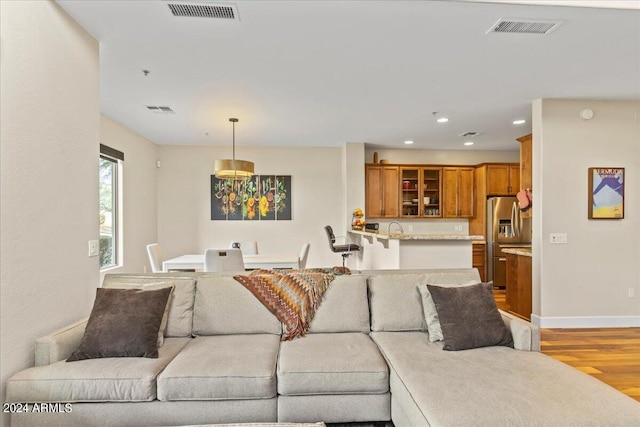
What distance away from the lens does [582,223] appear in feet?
14.4

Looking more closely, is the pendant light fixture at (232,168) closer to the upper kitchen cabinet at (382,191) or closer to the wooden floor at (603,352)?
the upper kitchen cabinet at (382,191)

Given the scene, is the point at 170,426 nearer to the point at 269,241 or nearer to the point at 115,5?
the point at 115,5

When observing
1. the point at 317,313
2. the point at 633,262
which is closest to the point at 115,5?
the point at 317,313

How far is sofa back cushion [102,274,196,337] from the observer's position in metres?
2.54

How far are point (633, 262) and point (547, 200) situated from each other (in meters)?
1.30

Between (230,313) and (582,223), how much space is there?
4.15m

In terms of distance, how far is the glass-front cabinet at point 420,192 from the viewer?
7355mm

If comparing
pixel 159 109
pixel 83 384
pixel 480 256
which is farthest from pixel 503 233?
pixel 83 384

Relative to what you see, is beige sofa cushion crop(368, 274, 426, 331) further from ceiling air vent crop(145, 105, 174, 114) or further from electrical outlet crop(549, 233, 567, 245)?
ceiling air vent crop(145, 105, 174, 114)

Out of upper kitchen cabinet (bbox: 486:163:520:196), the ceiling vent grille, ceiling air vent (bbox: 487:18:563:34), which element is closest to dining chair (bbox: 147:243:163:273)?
the ceiling vent grille

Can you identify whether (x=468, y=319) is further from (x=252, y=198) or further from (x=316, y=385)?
(x=252, y=198)

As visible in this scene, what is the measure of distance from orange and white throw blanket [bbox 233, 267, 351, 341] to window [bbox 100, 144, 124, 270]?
11.3ft

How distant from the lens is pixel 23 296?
2131 millimetres

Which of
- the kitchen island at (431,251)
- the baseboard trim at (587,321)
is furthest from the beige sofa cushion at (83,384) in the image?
the baseboard trim at (587,321)
